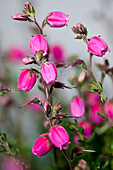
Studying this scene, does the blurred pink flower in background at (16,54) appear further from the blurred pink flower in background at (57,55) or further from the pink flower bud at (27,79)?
the pink flower bud at (27,79)

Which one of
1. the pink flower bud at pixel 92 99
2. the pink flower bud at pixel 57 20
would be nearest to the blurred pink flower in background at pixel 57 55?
the pink flower bud at pixel 92 99

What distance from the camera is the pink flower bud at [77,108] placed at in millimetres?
399

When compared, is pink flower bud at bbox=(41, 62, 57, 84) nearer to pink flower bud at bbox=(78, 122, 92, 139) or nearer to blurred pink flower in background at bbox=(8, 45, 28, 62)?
pink flower bud at bbox=(78, 122, 92, 139)

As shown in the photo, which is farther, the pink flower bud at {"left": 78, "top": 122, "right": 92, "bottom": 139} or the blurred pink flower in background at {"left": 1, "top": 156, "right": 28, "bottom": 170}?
the pink flower bud at {"left": 78, "top": 122, "right": 92, "bottom": 139}

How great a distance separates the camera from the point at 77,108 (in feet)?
1.34

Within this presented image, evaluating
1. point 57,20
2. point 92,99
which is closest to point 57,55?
point 92,99

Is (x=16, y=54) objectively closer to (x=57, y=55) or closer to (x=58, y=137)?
(x=57, y=55)

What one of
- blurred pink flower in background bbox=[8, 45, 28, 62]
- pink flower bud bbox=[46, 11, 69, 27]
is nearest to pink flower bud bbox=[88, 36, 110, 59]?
pink flower bud bbox=[46, 11, 69, 27]

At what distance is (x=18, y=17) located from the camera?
34 cm

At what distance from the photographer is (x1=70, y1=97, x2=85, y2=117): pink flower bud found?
1.31ft

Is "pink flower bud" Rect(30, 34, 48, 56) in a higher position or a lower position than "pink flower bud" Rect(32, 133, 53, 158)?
higher

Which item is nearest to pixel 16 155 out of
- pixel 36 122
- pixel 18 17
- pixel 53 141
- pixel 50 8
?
pixel 53 141

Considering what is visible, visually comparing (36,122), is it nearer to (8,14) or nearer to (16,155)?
(16,155)

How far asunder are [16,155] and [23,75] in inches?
4.8
